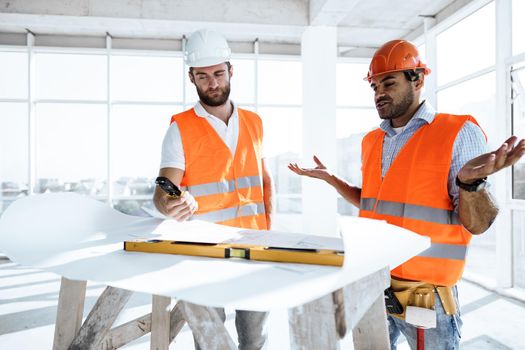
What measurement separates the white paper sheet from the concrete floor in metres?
1.19

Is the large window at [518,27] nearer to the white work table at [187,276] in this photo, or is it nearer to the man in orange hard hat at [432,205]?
the man in orange hard hat at [432,205]

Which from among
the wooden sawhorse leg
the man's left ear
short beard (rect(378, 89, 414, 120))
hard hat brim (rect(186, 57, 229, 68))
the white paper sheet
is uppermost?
hard hat brim (rect(186, 57, 229, 68))

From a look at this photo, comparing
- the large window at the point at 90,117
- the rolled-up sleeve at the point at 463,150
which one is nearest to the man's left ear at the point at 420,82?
the rolled-up sleeve at the point at 463,150

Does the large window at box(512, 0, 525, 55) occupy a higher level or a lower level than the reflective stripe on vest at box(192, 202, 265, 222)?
higher

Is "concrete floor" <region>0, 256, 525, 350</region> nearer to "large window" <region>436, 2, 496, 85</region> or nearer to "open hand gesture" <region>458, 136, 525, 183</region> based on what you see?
"open hand gesture" <region>458, 136, 525, 183</region>

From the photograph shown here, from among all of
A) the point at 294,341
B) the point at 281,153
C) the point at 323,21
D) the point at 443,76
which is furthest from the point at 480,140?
the point at 281,153

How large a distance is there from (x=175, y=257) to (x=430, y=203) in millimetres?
932

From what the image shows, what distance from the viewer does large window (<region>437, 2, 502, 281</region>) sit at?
16.6 feet

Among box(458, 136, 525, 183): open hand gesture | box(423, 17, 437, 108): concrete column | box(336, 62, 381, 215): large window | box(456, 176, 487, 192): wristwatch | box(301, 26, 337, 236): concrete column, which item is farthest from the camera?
box(336, 62, 381, 215): large window

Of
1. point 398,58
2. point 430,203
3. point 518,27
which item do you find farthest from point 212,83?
point 518,27

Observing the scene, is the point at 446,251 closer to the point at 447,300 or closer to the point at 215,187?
the point at 447,300

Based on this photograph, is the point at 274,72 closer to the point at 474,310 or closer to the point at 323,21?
the point at 323,21

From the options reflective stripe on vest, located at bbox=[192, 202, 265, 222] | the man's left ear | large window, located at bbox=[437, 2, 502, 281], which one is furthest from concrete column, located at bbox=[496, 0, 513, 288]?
reflective stripe on vest, located at bbox=[192, 202, 265, 222]

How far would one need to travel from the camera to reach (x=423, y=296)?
139 cm
